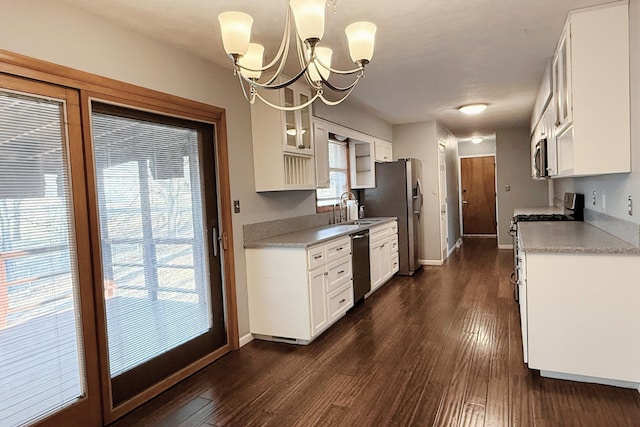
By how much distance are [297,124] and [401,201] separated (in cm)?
256

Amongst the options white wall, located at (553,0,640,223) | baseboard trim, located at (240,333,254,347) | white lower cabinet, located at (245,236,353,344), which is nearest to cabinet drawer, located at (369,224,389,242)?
white lower cabinet, located at (245,236,353,344)

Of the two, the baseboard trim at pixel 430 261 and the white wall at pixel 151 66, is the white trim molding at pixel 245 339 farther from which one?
the baseboard trim at pixel 430 261

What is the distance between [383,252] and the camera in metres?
5.18

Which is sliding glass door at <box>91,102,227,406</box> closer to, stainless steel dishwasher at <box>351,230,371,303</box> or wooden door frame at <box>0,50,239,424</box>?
wooden door frame at <box>0,50,239,424</box>

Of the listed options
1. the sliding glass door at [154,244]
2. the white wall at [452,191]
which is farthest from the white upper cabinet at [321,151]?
the white wall at [452,191]

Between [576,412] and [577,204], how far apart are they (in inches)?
99.3

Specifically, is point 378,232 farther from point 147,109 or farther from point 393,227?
point 147,109

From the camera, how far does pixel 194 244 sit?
9.95 ft

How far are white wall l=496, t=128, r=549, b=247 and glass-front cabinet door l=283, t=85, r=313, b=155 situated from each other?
17.8 ft

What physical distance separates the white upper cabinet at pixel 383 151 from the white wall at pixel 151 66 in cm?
196

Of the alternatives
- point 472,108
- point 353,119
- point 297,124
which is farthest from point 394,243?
point 297,124

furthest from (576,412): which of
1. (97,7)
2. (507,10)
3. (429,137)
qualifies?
(429,137)

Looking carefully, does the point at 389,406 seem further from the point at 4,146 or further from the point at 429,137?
the point at 429,137

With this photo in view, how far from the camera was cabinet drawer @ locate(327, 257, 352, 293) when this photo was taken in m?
3.68
